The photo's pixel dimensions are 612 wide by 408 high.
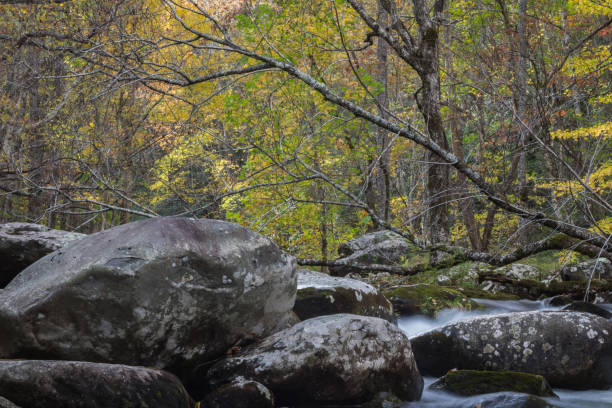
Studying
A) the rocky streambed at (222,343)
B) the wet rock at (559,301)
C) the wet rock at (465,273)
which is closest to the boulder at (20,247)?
the rocky streambed at (222,343)

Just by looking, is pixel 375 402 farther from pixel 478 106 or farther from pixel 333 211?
pixel 478 106

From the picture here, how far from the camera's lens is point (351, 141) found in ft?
43.9

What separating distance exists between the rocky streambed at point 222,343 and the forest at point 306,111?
858 mm

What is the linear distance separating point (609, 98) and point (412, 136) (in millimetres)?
6710

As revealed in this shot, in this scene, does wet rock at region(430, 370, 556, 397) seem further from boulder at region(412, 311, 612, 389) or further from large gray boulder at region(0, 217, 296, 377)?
large gray boulder at region(0, 217, 296, 377)

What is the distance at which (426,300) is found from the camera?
6.99 metres

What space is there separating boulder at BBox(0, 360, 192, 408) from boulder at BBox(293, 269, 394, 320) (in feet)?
8.61

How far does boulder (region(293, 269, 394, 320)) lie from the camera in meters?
5.76

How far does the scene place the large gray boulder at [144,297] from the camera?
3.68 meters

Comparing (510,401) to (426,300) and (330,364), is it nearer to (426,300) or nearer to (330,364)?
(330,364)

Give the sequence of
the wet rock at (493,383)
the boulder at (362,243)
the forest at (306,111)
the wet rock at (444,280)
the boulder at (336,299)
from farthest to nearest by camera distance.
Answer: the boulder at (362,243)
the wet rock at (444,280)
the boulder at (336,299)
the forest at (306,111)
the wet rock at (493,383)

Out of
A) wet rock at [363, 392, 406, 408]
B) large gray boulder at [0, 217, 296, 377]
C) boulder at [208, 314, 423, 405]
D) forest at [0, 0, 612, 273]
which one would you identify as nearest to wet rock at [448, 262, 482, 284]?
forest at [0, 0, 612, 273]

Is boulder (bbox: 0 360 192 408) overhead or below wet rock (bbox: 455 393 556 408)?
overhead

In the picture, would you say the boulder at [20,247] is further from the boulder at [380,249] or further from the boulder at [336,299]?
the boulder at [380,249]
